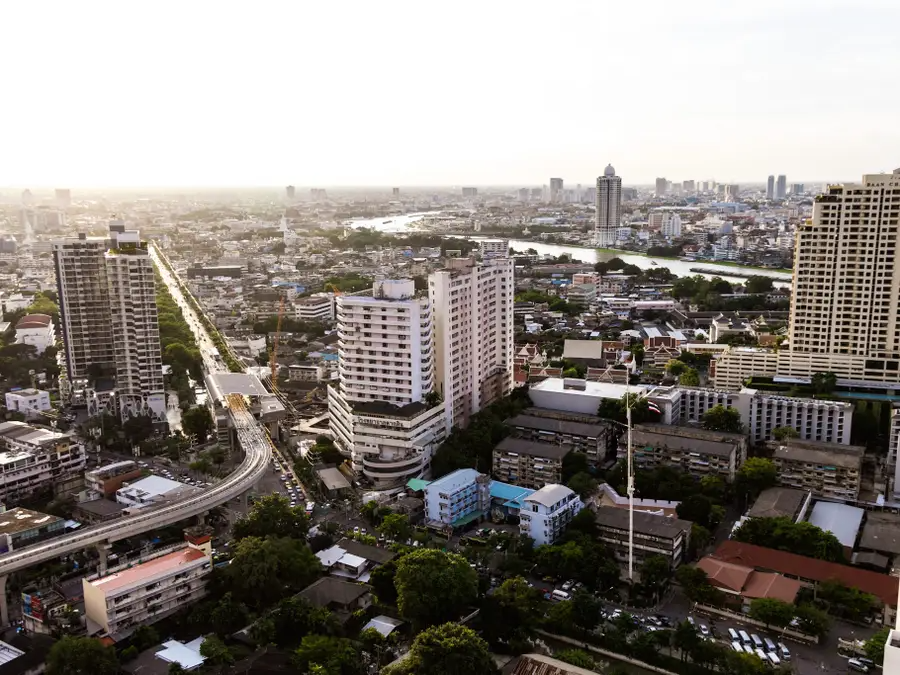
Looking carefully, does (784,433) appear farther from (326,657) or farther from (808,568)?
(326,657)

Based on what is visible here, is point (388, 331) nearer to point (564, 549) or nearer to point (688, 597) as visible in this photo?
point (564, 549)

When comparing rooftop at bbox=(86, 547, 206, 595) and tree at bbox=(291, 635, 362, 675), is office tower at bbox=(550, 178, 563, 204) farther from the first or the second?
tree at bbox=(291, 635, 362, 675)

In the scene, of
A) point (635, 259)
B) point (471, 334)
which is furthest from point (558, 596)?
point (635, 259)

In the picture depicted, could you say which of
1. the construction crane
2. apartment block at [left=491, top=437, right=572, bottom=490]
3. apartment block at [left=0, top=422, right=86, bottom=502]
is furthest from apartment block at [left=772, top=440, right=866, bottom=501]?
apartment block at [left=0, top=422, right=86, bottom=502]

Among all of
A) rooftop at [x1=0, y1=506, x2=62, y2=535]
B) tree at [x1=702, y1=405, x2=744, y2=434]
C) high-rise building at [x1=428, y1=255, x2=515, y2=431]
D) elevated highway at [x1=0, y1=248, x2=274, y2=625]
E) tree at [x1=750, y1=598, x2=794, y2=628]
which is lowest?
tree at [x1=750, y1=598, x2=794, y2=628]

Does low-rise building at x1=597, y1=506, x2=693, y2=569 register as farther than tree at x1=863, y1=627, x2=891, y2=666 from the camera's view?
Yes
